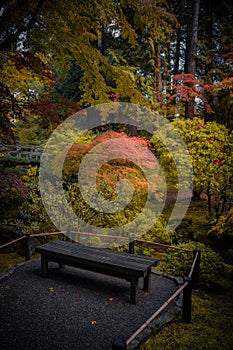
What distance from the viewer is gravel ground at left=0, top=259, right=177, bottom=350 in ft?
12.3

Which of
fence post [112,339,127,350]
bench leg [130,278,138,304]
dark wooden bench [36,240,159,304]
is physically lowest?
bench leg [130,278,138,304]

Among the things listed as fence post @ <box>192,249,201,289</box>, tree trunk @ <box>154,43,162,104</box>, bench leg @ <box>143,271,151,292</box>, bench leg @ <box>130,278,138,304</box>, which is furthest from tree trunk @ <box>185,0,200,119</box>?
bench leg @ <box>130,278,138,304</box>

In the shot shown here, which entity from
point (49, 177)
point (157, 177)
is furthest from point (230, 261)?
point (49, 177)

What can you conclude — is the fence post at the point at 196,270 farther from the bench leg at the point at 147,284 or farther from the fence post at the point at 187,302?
the fence post at the point at 187,302

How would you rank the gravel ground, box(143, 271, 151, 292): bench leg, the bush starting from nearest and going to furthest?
the gravel ground
box(143, 271, 151, 292): bench leg
the bush

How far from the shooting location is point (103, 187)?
27.3ft

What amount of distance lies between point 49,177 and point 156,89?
811cm

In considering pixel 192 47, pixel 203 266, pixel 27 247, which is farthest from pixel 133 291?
pixel 192 47

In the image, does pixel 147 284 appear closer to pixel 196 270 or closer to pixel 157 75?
pixel 196 270

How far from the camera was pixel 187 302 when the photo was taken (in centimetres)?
432

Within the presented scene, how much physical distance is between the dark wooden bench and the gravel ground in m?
0.30

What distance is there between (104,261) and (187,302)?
148 centimetres

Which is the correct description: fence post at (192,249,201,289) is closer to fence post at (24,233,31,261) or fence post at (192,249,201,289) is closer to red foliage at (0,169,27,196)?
red foliage at (0,169,27,196)

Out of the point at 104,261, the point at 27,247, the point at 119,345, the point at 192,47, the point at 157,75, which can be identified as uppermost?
the point at 192,47
